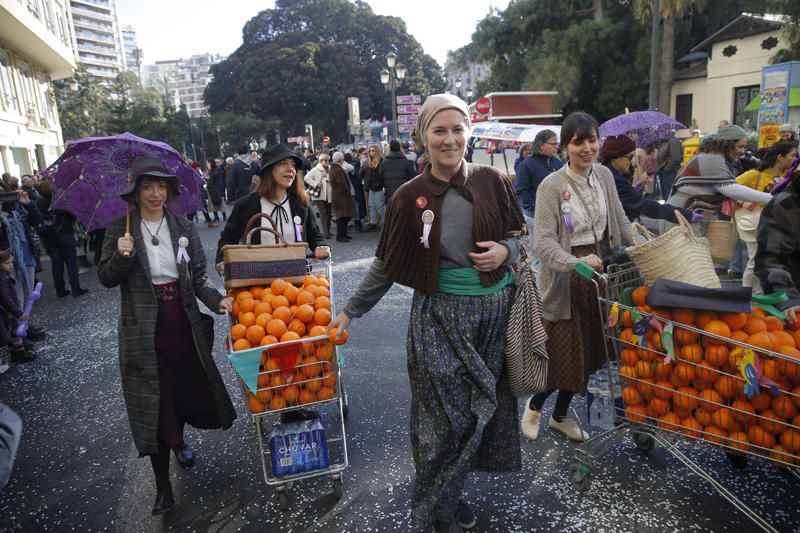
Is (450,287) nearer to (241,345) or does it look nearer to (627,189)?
(241,345)

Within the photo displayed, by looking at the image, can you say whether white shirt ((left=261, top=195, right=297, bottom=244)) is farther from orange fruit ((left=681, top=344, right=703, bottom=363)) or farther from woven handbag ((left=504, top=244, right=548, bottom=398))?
orange fruit ((left=681, top=344, right=703, bottom=363))

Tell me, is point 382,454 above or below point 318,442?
below

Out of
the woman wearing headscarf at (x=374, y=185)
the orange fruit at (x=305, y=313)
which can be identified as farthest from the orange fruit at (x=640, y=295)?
the woman wearing headscarf at (x=374, y=185)

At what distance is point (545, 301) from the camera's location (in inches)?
133

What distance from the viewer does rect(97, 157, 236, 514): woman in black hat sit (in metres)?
3.12

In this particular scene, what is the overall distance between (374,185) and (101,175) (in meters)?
8.79

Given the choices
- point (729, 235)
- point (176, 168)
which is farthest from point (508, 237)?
point (729, 235)

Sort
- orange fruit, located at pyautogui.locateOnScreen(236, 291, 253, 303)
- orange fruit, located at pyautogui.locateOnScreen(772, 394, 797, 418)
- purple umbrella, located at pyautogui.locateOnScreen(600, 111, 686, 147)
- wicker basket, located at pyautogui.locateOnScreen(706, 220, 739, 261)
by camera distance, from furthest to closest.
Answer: purple umbrella, located at pyautogui.locateOnScreen(600, 111, 686, 147) → wicker basket, located at pyautogui.locateOnScreen(706, 220, 739, 261) → orange fruit, located at pyautogui.locateOnScreen(236, 291, 253, 303) → orange fruit, located at pyautogui.locateOnScreen(772, 394, 797, 418)

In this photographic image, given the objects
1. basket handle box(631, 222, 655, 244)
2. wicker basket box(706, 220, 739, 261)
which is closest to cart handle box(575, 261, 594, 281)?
basket handle box(631, 222, 655, 244)

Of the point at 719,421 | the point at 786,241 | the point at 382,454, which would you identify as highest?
the point at 786,241

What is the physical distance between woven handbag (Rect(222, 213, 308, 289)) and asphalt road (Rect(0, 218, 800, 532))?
132 cm

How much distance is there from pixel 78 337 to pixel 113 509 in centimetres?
417

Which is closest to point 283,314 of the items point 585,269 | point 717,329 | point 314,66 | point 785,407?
point 585,269

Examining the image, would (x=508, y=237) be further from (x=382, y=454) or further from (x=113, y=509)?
(x=113, y=509)
